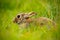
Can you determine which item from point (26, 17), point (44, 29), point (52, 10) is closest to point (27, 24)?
point (26, 17)

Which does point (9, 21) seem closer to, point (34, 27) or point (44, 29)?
point (34, 27)

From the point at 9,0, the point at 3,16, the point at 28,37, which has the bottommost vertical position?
the point at 28,37

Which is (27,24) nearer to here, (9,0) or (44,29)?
(44,29)

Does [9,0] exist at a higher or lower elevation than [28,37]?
higher
